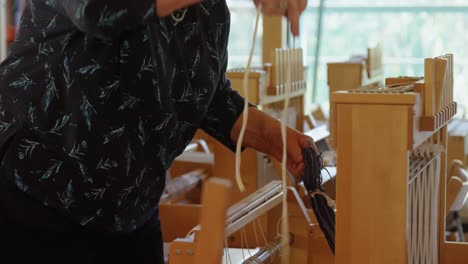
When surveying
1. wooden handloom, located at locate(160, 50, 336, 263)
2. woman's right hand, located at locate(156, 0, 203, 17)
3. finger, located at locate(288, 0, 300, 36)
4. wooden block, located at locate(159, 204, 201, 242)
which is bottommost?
wooden block, located at locate(159, 204, 201, 242)

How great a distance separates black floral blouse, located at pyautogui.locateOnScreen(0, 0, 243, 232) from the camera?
4.30 ft

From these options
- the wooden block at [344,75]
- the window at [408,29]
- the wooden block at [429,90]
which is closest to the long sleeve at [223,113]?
the wooden block at [429,90]

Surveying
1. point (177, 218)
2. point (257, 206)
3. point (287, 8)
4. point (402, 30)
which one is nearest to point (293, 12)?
point (287, 8)

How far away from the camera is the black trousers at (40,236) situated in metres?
1.38

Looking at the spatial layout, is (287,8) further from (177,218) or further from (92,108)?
(177,218)

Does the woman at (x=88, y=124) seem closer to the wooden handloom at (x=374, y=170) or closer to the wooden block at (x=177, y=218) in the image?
the wooden handloom at (x=374, y=170)

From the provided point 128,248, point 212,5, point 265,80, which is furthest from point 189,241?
point 265,80

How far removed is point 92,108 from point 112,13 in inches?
10.2

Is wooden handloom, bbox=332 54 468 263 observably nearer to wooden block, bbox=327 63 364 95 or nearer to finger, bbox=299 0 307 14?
finger, bbox=299 0 307 14

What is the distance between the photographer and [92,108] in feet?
4.30

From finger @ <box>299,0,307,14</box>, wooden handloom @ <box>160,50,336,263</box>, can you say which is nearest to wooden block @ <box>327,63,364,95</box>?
wooden handloom @ <box>160,50,336,263</box>

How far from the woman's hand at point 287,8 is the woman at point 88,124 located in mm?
286

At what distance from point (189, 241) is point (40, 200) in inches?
11.0

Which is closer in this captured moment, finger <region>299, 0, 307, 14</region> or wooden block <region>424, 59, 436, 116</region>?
finger <region>299, 0, 307, 14</region>
